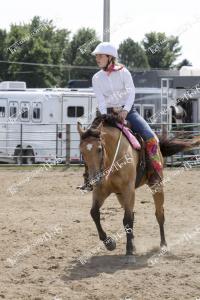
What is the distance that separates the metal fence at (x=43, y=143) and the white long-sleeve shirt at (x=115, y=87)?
12.5m

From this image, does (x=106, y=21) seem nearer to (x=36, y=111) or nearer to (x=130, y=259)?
(x=36, y=111)

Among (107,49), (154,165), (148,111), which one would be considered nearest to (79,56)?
(148,111)

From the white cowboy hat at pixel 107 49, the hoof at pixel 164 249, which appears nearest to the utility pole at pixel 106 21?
the white cowboy hat at pixel 107 49

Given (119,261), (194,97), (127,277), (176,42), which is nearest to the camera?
(127,277)

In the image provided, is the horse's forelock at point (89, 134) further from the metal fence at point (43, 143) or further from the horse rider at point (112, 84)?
the metal fence at point (43, 143)

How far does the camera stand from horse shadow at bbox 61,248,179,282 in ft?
19.5

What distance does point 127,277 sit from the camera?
577cm

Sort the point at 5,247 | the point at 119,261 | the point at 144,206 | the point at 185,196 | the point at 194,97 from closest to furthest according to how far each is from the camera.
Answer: the point at 119,261, the point at 5,247, the point at 144,206, the point at 185,196, the point at 194,97

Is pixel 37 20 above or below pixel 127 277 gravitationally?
above

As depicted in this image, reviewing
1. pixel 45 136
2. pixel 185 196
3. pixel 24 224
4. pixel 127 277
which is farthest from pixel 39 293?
pixel 45 136

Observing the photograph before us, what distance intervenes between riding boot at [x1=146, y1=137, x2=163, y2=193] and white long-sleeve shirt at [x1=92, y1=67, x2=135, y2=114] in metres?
0.65

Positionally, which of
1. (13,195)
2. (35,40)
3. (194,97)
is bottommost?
(13,195)

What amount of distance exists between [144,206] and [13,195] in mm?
2969

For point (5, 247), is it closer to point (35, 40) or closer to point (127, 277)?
point (127, 277)
